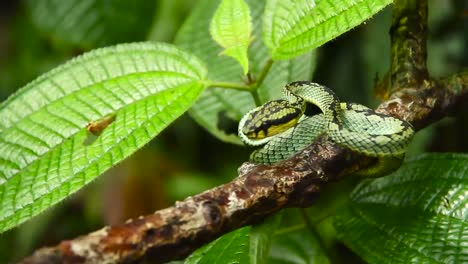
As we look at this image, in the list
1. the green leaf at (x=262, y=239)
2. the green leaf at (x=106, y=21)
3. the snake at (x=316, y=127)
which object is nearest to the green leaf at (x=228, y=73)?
the snake at (x=316, y=127)

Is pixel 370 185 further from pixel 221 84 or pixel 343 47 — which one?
pixel 343 47

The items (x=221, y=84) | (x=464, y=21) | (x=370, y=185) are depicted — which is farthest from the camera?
(x=464, y=21)

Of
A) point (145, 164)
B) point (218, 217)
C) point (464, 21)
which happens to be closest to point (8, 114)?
point (218, 217)

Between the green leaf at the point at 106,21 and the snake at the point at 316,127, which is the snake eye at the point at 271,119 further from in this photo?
the green leaf at the point at 106,21

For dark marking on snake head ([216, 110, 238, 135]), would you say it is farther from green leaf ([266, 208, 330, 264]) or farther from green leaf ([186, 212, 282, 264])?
green leaf ([186, 212, 282, 264])

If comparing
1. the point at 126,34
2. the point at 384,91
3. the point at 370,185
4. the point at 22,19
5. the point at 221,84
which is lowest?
the point at 370,185

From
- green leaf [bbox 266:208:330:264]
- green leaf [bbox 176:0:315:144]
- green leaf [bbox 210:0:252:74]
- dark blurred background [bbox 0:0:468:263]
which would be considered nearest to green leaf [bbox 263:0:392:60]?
green leaf [bbox 210:0:252:74]
